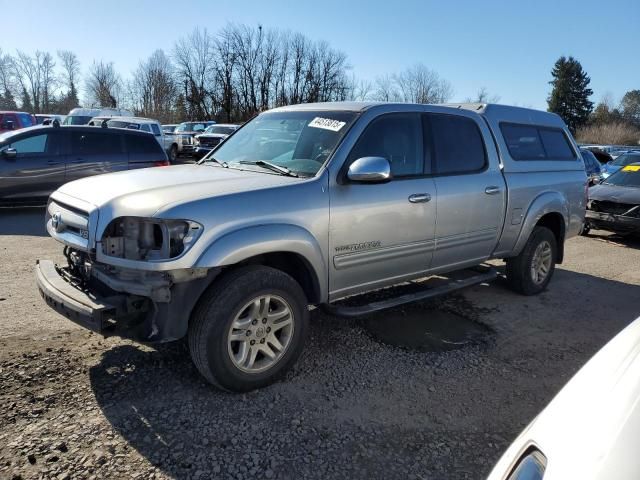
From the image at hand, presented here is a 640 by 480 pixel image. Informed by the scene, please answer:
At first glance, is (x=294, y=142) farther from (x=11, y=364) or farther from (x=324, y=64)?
(x=324, y=64)

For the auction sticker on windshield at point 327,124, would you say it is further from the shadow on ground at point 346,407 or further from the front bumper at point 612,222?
the front bumper at point 612,222

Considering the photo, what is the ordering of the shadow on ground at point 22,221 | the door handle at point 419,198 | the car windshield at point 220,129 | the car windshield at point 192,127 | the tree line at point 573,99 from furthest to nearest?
the tree line at point 573,99 → the car windshield at point 192,127 → the car windshield at point 220,129 → the shadow on ground at point 22,221 → the door handle at point 419,198

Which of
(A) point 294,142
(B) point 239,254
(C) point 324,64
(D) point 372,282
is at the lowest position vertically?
(D) point 372,282

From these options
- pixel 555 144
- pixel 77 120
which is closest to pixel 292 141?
pixel 555 144

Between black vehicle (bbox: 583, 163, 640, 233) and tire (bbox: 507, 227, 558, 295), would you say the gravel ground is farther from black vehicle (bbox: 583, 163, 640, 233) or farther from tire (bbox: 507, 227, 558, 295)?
black vehicle (bbox: 583, 163, 640, 233)

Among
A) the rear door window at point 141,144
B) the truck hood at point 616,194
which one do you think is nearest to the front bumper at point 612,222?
the truck hood at point 616,194

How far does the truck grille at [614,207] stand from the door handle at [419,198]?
696 centimetres

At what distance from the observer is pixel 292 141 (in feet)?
13.2

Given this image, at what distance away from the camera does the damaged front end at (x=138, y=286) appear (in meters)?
2.90

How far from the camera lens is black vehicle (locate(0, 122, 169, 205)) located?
9.24 m

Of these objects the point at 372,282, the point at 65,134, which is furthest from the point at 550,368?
the point at 65,134

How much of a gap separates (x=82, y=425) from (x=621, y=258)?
8391 millimetres

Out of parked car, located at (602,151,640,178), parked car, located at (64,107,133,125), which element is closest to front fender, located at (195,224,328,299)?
parked car, located at (602,151,640,178)

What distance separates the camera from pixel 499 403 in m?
3.40
